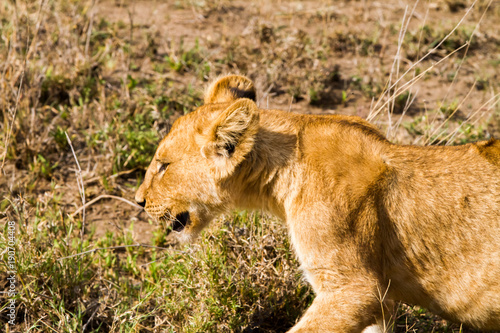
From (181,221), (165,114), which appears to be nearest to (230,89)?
(181,221)

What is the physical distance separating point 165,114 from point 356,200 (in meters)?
3.00

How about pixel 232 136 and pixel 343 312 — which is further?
pixel 232 136

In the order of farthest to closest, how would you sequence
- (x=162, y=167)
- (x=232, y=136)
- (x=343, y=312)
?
1. (x=162, y=167)
2. (x=232, y=136)
3. (x=343, y=312)

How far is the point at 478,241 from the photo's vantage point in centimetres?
323

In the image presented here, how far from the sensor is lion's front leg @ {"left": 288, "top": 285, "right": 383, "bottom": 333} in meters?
3.03

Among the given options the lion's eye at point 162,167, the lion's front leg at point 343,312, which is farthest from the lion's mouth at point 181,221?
the lion's front leg at point 343,312

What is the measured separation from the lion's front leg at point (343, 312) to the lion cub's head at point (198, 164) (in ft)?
3.05

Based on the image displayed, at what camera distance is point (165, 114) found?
5.61 m

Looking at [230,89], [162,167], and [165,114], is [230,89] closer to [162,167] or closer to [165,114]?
[162,167]

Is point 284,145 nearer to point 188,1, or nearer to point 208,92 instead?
point 208,92

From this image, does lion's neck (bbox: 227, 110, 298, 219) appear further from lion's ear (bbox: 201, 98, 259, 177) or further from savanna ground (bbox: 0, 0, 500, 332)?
savanna ground (bbox: 0, 0, 500, 332)

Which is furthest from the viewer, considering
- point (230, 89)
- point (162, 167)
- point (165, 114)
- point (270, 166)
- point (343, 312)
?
point (165, 114)

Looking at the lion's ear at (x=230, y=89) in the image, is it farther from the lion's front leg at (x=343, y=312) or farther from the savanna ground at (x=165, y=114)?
the lion's front leg at (x=343, y=312)

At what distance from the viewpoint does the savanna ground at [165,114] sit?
3738mm
